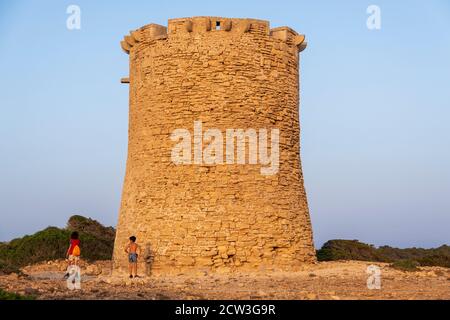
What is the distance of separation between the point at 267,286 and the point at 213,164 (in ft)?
13.5

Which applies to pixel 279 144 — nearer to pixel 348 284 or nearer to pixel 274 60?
pixel 274 60

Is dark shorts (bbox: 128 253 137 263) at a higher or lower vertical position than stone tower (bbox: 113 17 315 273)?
lower

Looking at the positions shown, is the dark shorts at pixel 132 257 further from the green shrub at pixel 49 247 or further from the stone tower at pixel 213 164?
the green shrub at pixel 49 247

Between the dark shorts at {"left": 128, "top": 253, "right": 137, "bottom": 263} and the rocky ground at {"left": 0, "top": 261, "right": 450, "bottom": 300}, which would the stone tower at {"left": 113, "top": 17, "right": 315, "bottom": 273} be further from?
the dark shorts at {"left": 128, "top": 253, "right": 137, "bottom": 263}

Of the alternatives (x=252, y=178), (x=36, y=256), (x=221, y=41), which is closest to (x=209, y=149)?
(x=252, y=178)

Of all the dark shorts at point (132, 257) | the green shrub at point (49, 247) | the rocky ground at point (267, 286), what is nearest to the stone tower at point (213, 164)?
the rocky ground at point (267, 286)

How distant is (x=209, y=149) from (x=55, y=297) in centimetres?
634

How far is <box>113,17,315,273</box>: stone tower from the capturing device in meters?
14.8

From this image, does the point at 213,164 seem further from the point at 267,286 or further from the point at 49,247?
the point at 49,247

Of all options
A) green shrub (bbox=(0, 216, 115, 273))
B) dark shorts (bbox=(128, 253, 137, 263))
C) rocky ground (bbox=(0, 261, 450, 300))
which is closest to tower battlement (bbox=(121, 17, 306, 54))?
dark shorts (bbox=(128, 253, 137, 263))

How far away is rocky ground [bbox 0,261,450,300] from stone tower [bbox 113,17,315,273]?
0.81m

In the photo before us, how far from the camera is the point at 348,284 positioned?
478 inches

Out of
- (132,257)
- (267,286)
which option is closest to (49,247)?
(132,257)

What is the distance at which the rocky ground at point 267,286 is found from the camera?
9.91 meters
